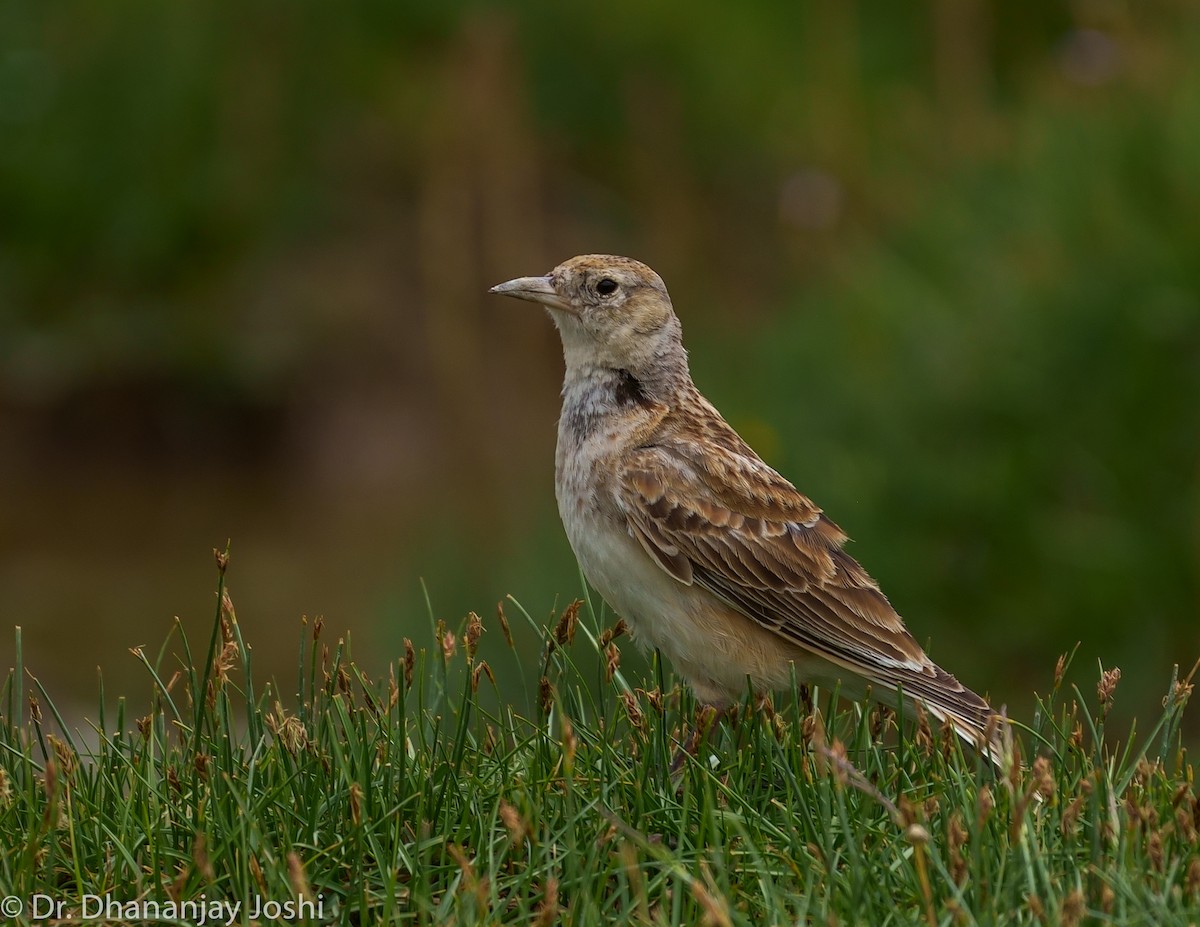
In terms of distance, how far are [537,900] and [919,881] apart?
Answer: 850 millimetres

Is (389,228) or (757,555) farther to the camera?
(389,228)

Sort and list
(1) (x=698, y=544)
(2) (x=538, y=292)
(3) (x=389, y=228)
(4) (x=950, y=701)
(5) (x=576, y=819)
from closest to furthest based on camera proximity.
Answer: (5) (x=576, y=819) → (4) (x=950, y=701) → (1) (x=698, y=544) → (2) (x=538, y=292) → (3) (x=389, y=228)

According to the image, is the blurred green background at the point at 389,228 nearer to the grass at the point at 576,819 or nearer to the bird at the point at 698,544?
the bird at the point at 698,544

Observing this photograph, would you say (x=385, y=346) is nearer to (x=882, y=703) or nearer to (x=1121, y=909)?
(x=882, y=703)

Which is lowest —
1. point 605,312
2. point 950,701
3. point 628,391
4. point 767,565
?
point 950,701

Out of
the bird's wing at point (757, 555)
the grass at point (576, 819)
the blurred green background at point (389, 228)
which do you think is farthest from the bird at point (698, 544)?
the blurred green background at point (389, 228)

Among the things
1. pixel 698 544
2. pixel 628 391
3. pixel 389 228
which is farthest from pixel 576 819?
pixel 389 228

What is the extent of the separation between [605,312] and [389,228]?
916 cm

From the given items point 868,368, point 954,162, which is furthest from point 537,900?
point 954,162

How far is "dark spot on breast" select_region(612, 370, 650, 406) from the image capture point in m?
5.91

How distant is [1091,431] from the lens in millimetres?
8953

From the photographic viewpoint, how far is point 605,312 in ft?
19.6

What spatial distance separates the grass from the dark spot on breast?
107cm

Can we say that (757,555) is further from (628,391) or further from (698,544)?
(628,391)
